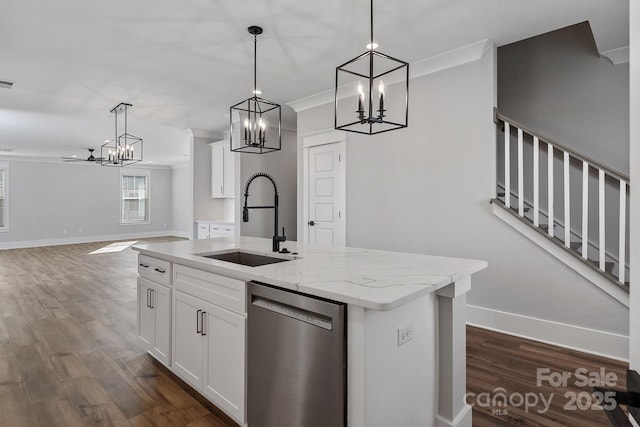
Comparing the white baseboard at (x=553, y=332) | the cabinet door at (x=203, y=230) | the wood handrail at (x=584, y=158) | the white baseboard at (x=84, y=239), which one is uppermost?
the wood handrail at (x=584, y=158)

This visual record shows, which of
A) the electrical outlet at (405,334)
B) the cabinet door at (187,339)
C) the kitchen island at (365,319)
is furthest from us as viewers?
the cabinet door at (187,339)

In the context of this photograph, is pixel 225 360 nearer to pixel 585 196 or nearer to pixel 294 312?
pixel 294 312

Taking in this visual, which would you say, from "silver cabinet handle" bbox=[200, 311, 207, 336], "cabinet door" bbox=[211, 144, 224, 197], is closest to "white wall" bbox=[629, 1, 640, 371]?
"silver cabinet handle" bbox=[200, 311, 207, 336]

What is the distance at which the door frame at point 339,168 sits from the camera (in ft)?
14.8

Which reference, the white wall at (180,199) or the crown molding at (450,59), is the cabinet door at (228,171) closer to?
the crown molding at (450,59)

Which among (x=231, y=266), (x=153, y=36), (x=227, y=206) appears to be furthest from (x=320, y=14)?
(x=227, y=206)

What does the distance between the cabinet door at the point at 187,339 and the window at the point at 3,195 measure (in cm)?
1050

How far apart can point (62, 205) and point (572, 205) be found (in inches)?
482

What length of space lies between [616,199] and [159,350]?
4.16m

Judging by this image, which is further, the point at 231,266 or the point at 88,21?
the point at 88,21

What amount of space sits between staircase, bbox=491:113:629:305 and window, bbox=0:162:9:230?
11933 millimetres

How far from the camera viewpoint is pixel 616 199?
335 cm

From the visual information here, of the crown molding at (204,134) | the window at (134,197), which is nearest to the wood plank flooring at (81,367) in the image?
the crown molding at (204,134)

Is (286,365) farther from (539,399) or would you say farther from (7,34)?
(7,34)
